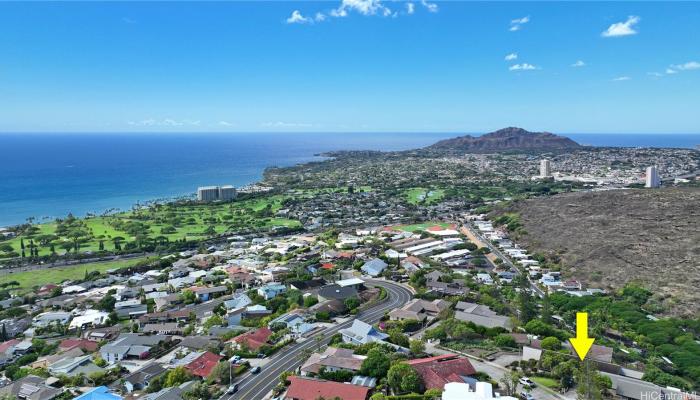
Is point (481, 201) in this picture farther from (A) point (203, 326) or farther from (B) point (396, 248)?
(A) point (203, 326)

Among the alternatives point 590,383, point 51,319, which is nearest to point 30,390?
point 51,319

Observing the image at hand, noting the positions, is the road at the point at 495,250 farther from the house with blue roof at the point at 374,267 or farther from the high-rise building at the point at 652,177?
the high-rise building at the point at 652,177

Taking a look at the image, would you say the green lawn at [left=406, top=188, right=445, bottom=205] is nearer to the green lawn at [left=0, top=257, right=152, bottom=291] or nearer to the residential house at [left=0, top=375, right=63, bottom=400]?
the green lawn at [left=0, top=257, right=152, bottom=291]

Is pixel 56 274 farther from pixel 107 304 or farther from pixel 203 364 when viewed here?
pixel 203 364

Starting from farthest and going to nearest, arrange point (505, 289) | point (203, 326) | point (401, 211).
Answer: point (401, 211), point (505, 289), point (203, 326)

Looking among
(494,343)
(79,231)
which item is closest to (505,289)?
(494,343)

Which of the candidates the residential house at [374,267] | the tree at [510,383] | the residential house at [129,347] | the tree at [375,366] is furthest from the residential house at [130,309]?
the tree at [510,383]

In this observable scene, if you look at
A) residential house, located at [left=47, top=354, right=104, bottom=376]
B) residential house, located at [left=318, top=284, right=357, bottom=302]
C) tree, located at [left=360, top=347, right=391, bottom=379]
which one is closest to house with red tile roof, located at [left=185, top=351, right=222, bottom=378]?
residential house, located at [left=47, top=354, right=104, bottom=376]
